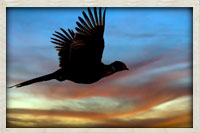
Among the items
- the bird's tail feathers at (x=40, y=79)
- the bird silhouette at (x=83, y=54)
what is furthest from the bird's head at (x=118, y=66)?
the bird's tail feathers at (x=40, y=79)

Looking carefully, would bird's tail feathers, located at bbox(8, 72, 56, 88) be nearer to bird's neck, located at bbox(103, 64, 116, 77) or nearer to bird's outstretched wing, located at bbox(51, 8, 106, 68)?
bird's outstretched wing, located at bbox(51, 8, 106, 68)

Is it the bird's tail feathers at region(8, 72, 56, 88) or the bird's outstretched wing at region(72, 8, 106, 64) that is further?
the bird's tail feathers at region(8, 72, 56, 88)

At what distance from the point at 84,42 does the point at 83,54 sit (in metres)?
0.13

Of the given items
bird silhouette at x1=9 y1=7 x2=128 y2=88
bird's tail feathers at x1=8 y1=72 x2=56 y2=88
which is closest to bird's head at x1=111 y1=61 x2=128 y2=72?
bird silhouette at x1=9 y1=7 x2=128 y2=88

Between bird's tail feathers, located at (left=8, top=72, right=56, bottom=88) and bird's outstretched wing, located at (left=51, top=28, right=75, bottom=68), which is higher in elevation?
bird's outstretched wing, located at (left=51, top=28, right=75, bottom=68)

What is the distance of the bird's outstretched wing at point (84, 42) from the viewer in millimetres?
4828

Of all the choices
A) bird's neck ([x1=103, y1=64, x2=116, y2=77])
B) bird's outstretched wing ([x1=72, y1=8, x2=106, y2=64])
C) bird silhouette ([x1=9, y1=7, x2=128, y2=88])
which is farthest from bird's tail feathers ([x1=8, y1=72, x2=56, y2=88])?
bird's neck ([x1=103, y1=64, x2=116, y2=77])

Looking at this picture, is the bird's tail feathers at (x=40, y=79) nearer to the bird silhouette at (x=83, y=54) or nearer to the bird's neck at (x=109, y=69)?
the bird silhouette at (x=83, y=54)

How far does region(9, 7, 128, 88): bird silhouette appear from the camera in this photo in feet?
15.9

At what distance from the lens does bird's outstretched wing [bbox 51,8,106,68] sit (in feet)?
15.8

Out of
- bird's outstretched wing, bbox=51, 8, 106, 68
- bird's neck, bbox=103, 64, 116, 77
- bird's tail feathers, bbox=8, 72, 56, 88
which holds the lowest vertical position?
bird's tail feathers, bbox=8, 72, 56, 88

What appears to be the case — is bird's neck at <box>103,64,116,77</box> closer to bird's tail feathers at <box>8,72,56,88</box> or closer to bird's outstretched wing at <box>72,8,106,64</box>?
bird's outstretched wing at <box>72,8,106,64</box>

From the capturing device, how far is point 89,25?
4.82 metres

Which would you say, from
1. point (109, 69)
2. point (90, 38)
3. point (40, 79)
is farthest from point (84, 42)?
point (40, 79)
